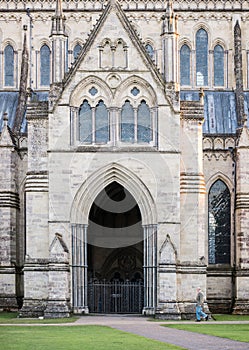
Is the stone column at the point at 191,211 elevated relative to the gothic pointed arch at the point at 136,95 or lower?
lower

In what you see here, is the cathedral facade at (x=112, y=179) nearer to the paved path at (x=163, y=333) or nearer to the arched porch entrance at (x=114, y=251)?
the arched porch entrance at (x=114, y=251)

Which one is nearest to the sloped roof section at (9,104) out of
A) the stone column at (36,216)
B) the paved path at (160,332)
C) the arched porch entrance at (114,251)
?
the arched porch entrance at (114,251)

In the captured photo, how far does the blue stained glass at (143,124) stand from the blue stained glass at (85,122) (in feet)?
7.44

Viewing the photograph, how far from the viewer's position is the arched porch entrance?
42.7 m

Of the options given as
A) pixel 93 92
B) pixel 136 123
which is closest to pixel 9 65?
pixel 93 92

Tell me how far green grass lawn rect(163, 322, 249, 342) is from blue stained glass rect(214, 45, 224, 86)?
1852 cm

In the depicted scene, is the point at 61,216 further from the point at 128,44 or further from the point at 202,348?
the point at 202,348

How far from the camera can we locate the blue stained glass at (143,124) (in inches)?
1709

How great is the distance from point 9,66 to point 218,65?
11.9m

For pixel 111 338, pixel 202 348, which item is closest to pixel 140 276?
pixel 111 338

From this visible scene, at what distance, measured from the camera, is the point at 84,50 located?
43.4 metres

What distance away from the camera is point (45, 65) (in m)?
53.4

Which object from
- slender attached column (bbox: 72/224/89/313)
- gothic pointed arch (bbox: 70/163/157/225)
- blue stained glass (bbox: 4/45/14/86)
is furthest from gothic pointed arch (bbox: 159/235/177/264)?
blue stained glass (bbox: 4/45/14/86)

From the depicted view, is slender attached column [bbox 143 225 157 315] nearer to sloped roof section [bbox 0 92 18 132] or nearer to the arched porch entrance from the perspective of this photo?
the arched porch entrance
